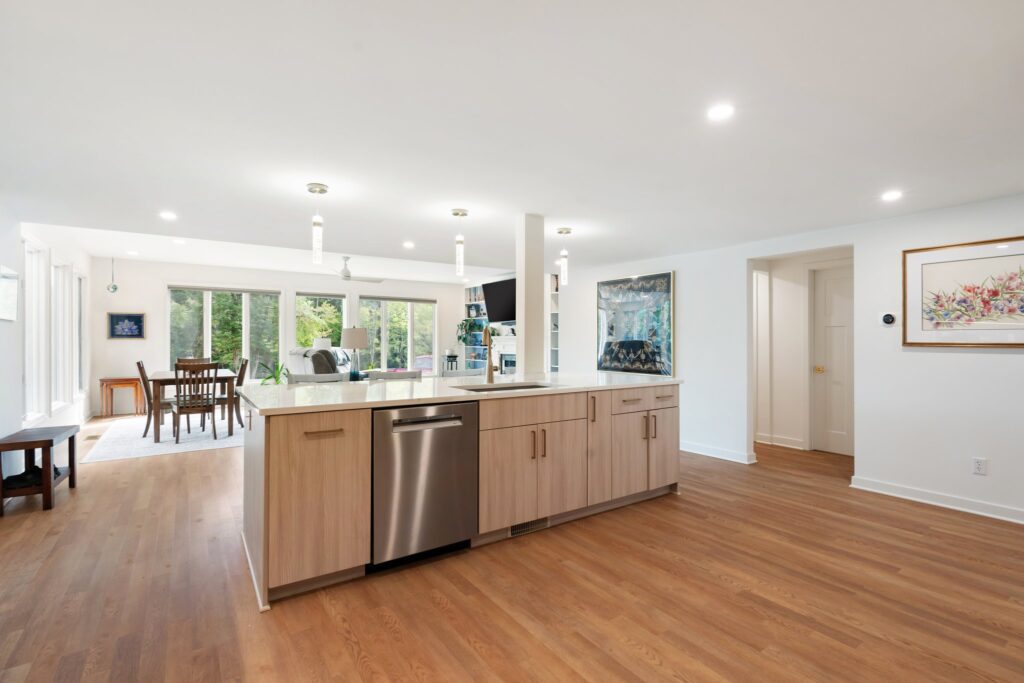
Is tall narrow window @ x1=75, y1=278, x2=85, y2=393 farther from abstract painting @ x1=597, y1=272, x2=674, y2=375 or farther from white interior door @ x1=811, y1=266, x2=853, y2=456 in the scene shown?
white interior door @ x1=811, y1=266, x2=853, y2=456

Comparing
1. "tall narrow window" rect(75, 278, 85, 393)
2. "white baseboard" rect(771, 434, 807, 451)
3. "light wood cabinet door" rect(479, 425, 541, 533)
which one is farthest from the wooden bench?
"white baseboard" rect(771, 434, 807, 451)

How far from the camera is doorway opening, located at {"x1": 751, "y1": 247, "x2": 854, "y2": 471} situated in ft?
17.3

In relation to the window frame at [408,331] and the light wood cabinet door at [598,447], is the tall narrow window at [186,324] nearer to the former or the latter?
the window frame at [408,331]

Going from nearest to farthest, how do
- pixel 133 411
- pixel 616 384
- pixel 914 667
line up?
1. pixel 914 667
2. pixel 616 384
3. pixel 133 411

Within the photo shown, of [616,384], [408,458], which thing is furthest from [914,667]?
[408,458]

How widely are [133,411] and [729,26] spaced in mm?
9206

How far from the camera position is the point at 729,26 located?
1581mm

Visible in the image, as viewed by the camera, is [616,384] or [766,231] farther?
[766,231]

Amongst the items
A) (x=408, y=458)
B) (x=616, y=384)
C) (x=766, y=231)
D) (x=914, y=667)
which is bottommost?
(x=914, y=667)

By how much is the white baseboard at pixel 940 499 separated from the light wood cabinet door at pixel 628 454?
2.02 metres

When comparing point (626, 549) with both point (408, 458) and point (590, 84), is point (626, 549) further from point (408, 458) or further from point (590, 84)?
point (590, 84)

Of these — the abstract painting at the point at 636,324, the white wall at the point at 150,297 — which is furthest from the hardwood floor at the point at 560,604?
the white wall at the point at 150,297

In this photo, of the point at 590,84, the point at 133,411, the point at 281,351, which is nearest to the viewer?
the point at 590,84

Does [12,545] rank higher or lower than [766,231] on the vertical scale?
lower
